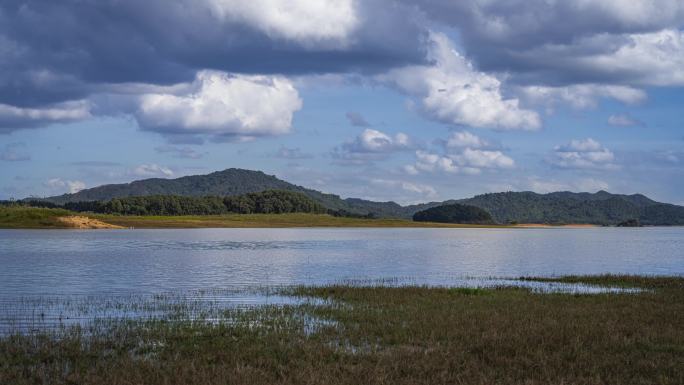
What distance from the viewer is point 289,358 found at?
19.6 m

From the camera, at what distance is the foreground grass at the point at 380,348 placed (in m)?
17.3

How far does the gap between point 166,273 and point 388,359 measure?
41.0 meters

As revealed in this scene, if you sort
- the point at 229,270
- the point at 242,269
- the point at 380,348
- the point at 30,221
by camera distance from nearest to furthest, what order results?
the point at 380,348
the point at 229,270
the point at 242,269
the point at 30,221

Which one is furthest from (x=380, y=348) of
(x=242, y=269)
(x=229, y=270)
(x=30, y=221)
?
(x=30, y=221)

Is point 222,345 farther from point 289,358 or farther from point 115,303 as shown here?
point 115,303

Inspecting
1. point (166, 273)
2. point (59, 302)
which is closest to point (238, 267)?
point (166, 273)

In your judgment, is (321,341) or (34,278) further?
(34,278)

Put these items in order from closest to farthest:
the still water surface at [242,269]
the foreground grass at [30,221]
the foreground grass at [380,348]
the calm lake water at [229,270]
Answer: the foreground grass at [380,348] → the calm lake water at [229,270] → the still water surface at [242,269] → the foreground grass at [30,221]

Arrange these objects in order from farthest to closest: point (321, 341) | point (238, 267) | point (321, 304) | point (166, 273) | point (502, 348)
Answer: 1. point (238, 267)
2. point (166, 273)
3. point (321, 304)
4. point (321, 341)
5. point (502, 348)

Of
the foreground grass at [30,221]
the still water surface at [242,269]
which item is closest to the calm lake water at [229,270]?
the still water surface at [242,269]

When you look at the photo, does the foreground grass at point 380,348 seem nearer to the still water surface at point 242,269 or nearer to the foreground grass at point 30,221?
the still water surface at point 242,269

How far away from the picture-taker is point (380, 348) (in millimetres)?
21703

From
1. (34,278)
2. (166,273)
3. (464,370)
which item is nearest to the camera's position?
(464,370)

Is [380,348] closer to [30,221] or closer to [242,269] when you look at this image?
[242,269]
